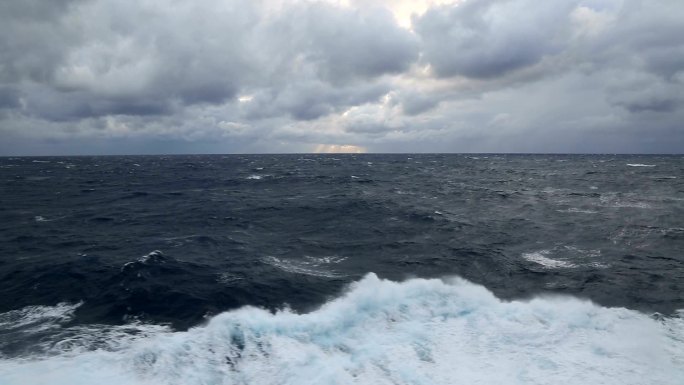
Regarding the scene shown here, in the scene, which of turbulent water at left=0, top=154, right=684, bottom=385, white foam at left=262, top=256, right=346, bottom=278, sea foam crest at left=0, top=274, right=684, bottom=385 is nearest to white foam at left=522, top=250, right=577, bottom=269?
turbulent water at left=0, top=154, right=684, bottom=385

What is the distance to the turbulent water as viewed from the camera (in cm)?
1340

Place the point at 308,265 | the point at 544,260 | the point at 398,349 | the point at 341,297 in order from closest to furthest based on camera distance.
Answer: the point at 398,349
the point at 341,297
the point at 308,265
the point at 544,260

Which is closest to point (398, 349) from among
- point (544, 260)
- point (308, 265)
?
point (308, 265)

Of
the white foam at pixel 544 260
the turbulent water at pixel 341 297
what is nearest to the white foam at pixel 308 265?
the turbulent water at pixel 341 297

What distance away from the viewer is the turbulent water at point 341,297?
44.0ft

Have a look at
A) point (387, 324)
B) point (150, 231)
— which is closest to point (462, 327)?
point (387, 324)

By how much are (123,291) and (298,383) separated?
1160cm

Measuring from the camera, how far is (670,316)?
17.2 m

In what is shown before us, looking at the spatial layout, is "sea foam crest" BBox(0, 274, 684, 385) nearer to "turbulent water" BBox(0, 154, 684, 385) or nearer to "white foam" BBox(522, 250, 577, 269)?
"turbulent water" BBox(0, 154, 684, 385)

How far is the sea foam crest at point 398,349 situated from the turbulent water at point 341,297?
68mm

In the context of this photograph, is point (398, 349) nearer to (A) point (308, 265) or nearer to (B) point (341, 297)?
(B) point (341, 297)

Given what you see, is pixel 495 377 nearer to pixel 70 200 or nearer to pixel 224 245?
pixel 224 245

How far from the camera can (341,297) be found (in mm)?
19188

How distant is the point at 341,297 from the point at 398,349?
16.8ft
